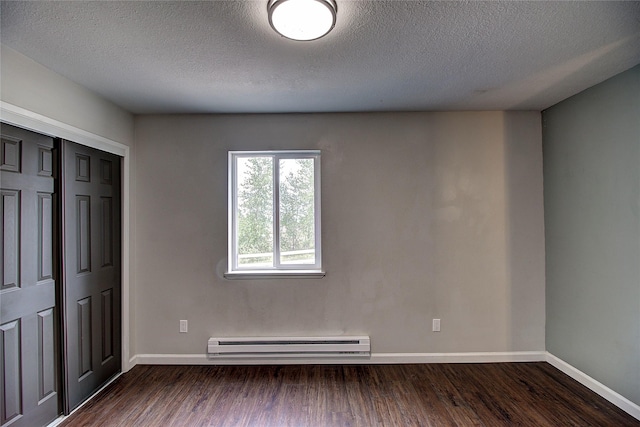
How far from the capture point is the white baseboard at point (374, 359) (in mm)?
2934

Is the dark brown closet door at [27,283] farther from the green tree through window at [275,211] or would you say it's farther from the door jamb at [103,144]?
the green tree through window at [275,211]

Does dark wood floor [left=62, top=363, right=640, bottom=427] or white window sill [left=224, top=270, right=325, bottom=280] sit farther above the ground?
white window sill [left=224, top=270, right=325, bottom=280]

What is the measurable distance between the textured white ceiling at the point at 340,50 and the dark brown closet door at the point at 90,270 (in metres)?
0.62

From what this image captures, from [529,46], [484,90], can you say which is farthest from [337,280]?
[529,46]

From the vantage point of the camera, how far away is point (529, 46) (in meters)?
1.83

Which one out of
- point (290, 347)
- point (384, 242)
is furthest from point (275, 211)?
point (290, 347)

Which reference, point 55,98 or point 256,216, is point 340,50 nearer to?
point 256,216

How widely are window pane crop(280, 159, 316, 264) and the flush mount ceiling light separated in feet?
5.11

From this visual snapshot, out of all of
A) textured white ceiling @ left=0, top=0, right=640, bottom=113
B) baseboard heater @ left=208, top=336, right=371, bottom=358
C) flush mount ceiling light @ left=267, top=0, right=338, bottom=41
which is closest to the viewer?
flush mount ceiling light @ left=267, top=0, right=338, bottom=41

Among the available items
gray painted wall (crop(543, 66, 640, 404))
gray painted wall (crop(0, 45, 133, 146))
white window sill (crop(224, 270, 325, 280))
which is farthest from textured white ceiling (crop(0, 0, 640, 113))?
white window sill (crop(224, 270, 325, 280))

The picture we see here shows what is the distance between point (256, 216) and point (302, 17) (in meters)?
1.95

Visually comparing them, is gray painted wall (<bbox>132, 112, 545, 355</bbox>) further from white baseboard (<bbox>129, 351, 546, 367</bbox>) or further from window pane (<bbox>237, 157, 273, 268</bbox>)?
window pane (<bbox>237, 157, 273, 268</bbox>)

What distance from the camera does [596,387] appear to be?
2.42 m

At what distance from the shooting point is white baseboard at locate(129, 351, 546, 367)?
9.62ft
